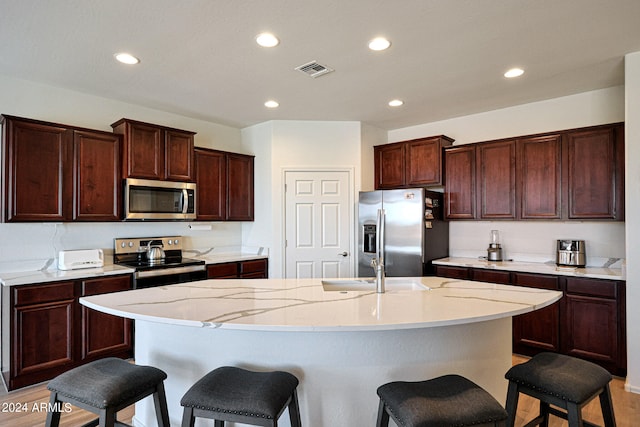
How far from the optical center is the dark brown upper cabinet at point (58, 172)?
9.73 feet

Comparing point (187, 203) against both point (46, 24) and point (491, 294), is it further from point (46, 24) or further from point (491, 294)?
point (491, 294)

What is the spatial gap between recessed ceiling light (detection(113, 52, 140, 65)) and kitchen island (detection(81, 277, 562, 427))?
1831 millimetres

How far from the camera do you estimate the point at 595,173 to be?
3326 millimetres

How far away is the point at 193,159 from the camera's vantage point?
4.12 metres

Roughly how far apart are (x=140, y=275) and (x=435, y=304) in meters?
2.72

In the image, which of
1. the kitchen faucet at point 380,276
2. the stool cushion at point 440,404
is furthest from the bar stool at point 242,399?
the kitchen faucet at point 380,276

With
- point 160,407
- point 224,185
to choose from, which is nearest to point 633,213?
point 160,407

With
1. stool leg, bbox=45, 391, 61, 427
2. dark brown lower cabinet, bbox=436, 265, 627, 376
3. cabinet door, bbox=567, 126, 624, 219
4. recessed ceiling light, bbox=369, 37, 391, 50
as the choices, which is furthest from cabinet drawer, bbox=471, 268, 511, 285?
stool leg, bbox=45, 391, 61, 427

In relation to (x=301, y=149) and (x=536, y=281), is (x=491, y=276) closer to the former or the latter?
(x=536, y=281)

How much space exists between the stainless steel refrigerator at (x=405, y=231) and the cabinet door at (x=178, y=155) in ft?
6.66

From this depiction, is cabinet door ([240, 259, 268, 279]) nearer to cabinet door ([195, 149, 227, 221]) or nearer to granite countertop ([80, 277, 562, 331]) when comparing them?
cabinet door ([195, 149, 227, 221])

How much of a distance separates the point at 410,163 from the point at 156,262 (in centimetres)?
311

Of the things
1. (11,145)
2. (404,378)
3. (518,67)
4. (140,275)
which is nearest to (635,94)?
(518,67)

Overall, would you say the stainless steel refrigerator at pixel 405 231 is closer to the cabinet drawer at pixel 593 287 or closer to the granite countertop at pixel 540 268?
the granite countertop at pixel 540 268
